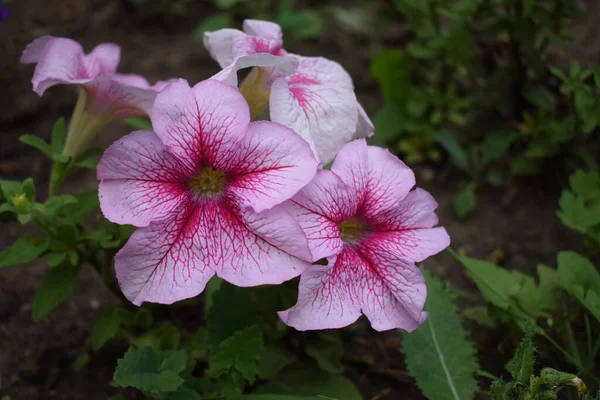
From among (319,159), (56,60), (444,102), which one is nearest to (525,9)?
(444,102)

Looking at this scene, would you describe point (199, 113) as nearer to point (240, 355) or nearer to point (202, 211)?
point (202, 211)

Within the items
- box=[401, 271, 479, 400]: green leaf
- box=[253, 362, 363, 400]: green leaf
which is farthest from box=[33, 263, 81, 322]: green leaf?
box=[401, 271, 479, 400]: green leaf

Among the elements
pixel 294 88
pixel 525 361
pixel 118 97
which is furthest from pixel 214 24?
pixel 525 361

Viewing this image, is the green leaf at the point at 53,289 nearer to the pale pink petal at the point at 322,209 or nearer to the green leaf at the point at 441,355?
the pale pink petal at the point at 322,209

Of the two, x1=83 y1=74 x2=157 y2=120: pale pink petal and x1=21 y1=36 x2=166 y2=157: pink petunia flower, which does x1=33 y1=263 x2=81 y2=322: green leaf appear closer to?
x1=21 y1=36 x2=166 y2=157: pink petunia flower

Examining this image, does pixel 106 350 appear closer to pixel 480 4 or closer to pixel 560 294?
pixel 560 294

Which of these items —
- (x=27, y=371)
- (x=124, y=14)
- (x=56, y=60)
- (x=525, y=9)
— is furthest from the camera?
(x=124, y=14)
